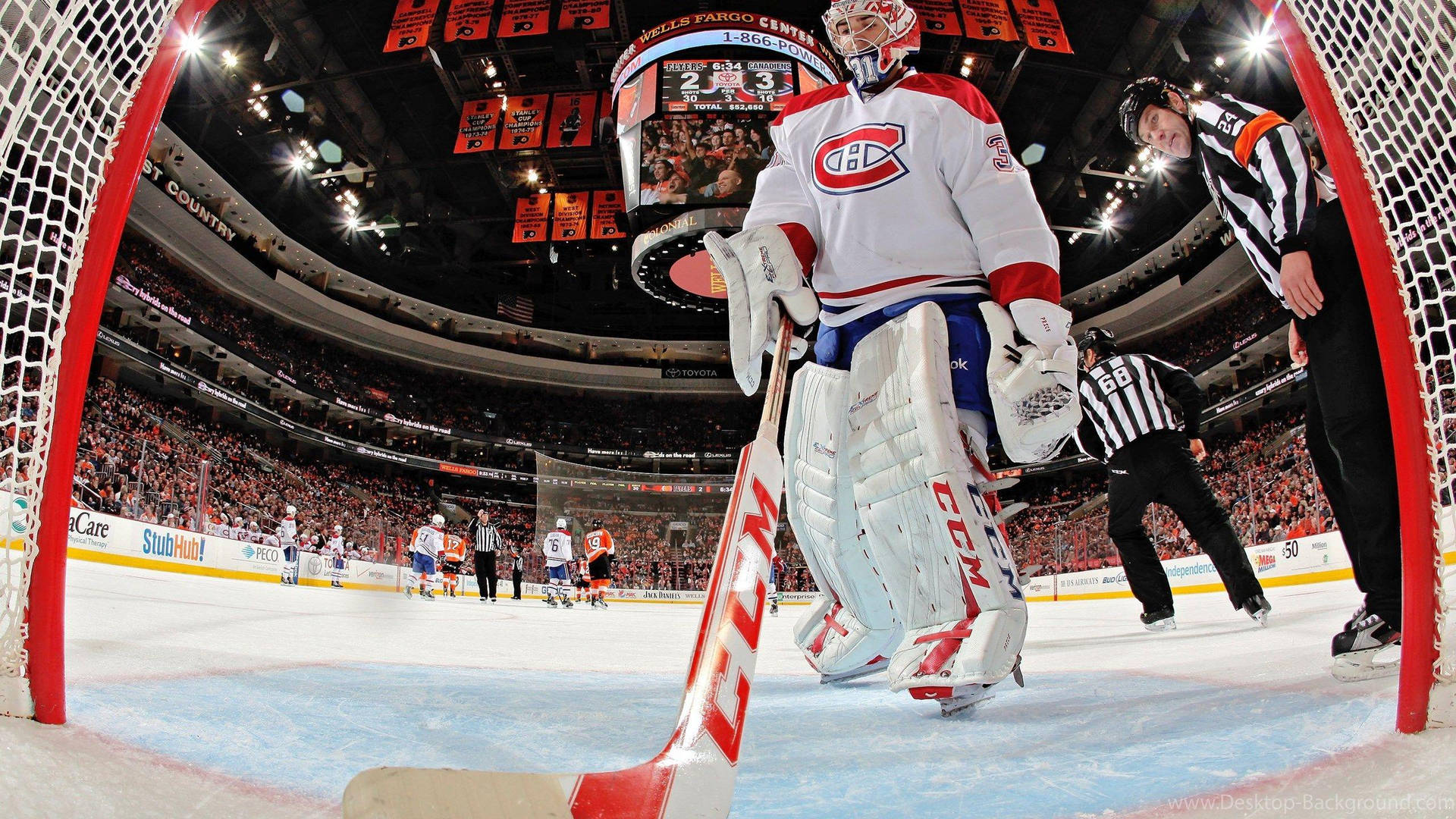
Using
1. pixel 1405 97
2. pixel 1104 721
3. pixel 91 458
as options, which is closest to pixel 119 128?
pixel 1104 721

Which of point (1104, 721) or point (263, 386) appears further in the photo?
point (263, 386)

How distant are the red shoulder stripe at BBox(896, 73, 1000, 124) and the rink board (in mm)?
5875

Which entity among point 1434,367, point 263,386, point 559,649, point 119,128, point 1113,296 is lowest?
point 559,649

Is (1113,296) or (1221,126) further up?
(1113,296)

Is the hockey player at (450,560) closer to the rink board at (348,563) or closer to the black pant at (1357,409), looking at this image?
the rink board at (348,563)

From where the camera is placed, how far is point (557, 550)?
12.4 metres

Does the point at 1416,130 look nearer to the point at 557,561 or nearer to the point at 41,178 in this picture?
the point at 41,178

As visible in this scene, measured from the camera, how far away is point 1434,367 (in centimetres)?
123

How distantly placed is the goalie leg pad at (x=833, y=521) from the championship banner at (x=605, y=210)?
14553mm

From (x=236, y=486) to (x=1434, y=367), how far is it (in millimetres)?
19076

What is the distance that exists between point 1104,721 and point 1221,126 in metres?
1.65

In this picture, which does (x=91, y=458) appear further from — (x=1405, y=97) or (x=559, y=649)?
(x=1405, y=97)

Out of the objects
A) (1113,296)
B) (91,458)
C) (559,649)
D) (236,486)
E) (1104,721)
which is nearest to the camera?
(1104,721)

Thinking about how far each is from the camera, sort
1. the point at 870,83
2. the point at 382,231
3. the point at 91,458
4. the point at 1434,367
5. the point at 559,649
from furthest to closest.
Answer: the point at 382,231 → the point at 91,458 → the point at 559,649 → the point at 870,83 → the point at 1434,367
